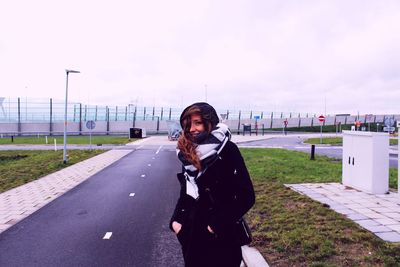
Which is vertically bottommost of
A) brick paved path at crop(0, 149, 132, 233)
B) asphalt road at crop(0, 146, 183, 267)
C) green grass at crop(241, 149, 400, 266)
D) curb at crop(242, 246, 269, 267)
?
brick paved path at crop(0, 149, 132, 233)

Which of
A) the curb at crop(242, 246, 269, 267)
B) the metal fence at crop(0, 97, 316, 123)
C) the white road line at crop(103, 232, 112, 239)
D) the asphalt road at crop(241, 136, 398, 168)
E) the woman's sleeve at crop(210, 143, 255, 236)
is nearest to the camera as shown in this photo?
the woman's sleeve at crop(210, 143, 255, 236)

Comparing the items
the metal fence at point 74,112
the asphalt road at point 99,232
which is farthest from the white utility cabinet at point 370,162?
the metal fence at point 74,112

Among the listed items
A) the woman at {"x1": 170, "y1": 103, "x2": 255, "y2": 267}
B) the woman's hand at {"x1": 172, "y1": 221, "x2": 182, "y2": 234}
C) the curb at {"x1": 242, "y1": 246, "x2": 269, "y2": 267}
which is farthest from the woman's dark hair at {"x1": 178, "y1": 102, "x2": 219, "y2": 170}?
the curb at {"x1": 242, "y1": 246, "x2": 269, "y2": 267}

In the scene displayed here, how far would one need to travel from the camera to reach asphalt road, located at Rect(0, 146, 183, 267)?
4.85 m

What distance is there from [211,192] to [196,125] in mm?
507

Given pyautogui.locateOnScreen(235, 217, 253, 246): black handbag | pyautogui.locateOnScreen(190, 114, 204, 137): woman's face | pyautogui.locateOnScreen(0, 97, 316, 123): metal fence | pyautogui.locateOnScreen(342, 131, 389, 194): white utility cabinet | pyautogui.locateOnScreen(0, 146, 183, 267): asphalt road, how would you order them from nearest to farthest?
pyautogui.locateOnScreen(235, 217, 253, 246): black handbag, pyautogui.locateOnScreen(190, 114, 204, 137): woman's face, pyautogui.locateOnScreen(0, 146, 183, 267): asphalt road, pyautogui.locateOnScreen(342, 131, 389, 194): white utility cabinet, pyautogui.locateOnScreen(0, 97, 316, 123): metal fence

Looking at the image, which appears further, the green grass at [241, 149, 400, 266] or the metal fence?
the metal fence

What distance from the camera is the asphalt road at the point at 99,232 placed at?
485 cm

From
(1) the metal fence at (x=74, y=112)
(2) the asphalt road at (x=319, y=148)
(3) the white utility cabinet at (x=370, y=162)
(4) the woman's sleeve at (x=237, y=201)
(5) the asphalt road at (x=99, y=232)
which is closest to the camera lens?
(4) the woman's sleeve at (x=237, y=201)

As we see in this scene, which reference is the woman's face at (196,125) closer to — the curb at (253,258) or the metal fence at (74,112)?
the curb at (253,258)

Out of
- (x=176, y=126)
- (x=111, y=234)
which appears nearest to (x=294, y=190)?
(x=111, y=234)

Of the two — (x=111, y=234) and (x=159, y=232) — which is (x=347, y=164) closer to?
(x=159, y=232)

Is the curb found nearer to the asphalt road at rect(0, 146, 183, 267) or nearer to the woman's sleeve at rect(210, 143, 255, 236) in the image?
the asphalt road at rect(0, 146, 183, 267)

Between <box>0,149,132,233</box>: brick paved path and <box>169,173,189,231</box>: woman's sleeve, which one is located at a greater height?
<box>169,173,189,231</box>: woman's sleeve
